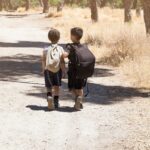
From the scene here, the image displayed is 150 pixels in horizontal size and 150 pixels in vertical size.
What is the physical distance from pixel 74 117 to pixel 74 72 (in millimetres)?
836

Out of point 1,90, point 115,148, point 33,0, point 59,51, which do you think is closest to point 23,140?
point 115,148

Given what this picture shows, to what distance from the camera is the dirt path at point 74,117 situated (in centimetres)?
740

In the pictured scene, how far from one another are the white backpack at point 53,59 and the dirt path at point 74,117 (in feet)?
2.37

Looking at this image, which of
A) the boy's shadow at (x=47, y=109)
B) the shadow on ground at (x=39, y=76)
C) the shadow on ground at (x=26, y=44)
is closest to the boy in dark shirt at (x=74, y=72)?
the boy's shadow at (x=47, y=109)

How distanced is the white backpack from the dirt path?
28.5 inches

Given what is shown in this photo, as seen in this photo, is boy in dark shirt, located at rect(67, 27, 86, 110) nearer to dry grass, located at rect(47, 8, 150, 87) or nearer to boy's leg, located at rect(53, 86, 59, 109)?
boy's leg, located at rect(53, 86, 59, 109)

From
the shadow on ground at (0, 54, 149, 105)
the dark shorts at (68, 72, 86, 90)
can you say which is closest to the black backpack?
the dark shorts at (68, 72, 86, 90)

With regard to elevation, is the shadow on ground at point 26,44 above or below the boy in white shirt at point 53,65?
below

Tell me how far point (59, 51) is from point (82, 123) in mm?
1503

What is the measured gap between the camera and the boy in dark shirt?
932 centimetres

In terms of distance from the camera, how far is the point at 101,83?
42.4 feet

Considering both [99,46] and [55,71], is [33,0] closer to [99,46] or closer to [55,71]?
[99,46]

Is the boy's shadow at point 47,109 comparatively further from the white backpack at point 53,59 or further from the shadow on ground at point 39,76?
the shadow on ground at point 39,76

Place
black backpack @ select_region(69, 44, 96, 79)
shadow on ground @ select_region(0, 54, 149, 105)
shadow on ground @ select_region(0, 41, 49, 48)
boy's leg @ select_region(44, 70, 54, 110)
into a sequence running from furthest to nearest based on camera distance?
shadow on ground @ select_region(0, 41, 49, 48), shadow on ground @ select_region(0, 54, 149, 105), boy's leg @ select_region(44, 70, 54, 110), black backpack @ select_region(69, 44, 96, 79)
